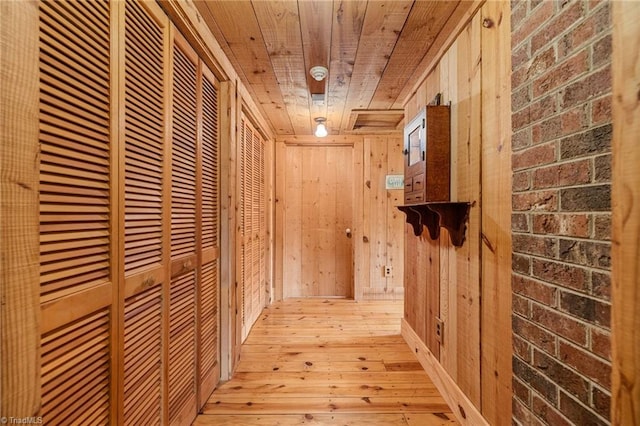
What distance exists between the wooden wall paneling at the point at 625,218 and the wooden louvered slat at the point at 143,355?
1.44 metres

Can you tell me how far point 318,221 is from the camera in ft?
12.5

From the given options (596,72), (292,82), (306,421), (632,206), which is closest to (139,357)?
(306,421)

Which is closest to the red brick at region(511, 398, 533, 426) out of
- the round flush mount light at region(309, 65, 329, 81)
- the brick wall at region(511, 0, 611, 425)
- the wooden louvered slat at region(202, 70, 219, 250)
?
the brick wall at region(511, 0, 611, 425)

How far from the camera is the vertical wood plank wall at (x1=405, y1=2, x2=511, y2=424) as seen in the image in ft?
3.92

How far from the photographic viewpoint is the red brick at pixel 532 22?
0.95 m

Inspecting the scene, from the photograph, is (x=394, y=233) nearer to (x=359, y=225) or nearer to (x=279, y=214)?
(x=359, y=225)

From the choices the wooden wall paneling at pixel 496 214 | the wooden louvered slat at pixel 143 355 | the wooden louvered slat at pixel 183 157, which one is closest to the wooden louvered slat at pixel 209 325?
the wooden louvered slat at pixel 183 157

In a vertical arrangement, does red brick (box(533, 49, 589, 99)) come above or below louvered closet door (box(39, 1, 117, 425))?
above

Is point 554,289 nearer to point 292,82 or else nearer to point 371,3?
point 371,3

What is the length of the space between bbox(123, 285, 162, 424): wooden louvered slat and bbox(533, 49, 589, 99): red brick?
160 cm

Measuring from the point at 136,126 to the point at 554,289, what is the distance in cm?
154

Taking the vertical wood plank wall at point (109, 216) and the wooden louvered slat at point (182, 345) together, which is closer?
the vertical wood plank wall at point (109, 216)

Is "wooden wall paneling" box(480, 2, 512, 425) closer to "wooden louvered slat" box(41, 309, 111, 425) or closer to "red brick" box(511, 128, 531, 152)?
"red brick" box(511, 128, 531, 152)

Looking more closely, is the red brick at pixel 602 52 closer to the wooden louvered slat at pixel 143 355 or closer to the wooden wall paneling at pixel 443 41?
the wooden wall paneling at pixel 443 41
